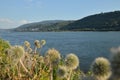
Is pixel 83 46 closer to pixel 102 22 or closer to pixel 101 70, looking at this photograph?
pixel 101 70

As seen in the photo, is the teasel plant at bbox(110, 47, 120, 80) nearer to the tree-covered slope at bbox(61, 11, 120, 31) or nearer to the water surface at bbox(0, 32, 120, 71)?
the water surface at bbox(0, 32, 120, 71)

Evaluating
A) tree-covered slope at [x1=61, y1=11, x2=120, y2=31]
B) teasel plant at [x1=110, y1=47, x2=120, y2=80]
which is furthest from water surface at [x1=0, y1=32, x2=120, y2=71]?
tree-covered slope at [x1=61, y1=11, x2=120, y2=31]

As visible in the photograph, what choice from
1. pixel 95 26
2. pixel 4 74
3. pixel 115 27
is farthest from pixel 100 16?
pixel 4 74

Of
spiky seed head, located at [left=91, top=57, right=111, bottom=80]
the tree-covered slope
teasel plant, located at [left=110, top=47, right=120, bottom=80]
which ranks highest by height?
teasel plant, located at [left=110, top=47, right=120, bottom=80]

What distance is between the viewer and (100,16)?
196m

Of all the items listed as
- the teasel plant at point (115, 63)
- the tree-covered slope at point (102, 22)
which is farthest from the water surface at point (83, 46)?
the tree-covered slope at point (102, 22)

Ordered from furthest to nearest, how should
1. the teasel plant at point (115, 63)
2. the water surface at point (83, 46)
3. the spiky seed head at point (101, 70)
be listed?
the water surface at point (83, 46), the spiky seed head at point (101, 70), the teasel plant at point (115, 63)

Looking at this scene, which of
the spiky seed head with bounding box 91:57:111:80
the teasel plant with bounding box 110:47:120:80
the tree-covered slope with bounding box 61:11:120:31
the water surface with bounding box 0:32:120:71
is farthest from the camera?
the tree-covered slope with bounding box 61:11:120:31

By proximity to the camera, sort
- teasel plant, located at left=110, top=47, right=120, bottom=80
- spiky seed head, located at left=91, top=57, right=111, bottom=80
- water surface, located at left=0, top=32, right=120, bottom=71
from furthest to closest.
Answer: water surface, located at left=0, top=32, right=120, bottom=71
spiky seed head, located at left=91, top=57, right=111, bottom=80
teasel plant, located at left=110, top=47, right=120, bottom=80

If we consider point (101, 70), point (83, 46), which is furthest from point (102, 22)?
point (101, 70)

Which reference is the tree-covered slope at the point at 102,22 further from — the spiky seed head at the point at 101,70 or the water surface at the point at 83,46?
the spiky seed head at the point at 101,70

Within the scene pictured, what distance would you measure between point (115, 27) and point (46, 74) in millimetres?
158065

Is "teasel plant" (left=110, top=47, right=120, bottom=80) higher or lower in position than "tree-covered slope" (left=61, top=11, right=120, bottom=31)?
higher

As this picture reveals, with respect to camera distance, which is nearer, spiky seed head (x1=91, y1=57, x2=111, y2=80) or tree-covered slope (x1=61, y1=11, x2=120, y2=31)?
spiky seed head (x1=91, y1=57, x2=111, y2=80)
